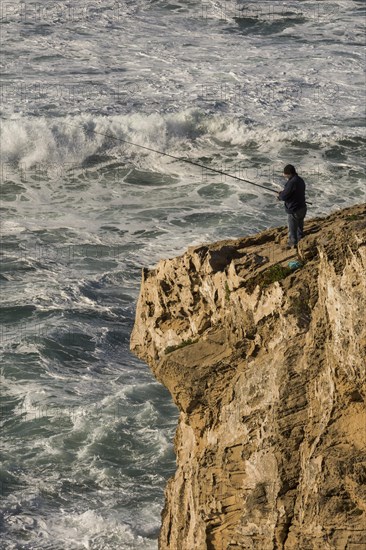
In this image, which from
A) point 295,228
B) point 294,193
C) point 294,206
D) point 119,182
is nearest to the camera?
point 295,228

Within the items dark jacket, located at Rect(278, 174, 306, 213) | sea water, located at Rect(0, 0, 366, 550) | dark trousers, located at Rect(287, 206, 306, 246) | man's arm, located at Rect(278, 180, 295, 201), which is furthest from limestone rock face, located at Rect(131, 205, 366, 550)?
sea water, located at Rect(0, 0, 366, 550)

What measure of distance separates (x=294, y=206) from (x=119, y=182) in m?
20.9

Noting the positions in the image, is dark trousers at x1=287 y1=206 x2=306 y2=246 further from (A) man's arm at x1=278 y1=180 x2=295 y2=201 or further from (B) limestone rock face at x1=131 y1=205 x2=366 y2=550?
(A) man's arm at x1=278 y1=180 x2=295 y2=201

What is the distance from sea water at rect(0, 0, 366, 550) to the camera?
1789cm

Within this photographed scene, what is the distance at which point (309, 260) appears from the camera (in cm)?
1049

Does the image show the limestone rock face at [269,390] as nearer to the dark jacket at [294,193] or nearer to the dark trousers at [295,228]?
the dark trousers at [295,228]

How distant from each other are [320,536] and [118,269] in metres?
16.9

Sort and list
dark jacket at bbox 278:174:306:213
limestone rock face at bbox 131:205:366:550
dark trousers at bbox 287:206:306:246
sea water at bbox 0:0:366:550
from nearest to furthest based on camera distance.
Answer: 1. limestone rock face at bbox 131:205:366:550
2. dark trousers at bbox 287:206:306:246
3. dark jacket at bbox 278:174:306:213
4. sea water at bbox 0:0:366:550

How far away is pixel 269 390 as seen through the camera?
32.3 feet

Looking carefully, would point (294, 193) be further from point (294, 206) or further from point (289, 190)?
point (294, 206)

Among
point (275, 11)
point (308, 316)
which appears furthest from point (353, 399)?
point (275, 11)

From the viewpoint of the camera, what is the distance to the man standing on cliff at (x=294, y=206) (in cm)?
1139

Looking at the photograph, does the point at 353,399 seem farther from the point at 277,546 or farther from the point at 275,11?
the point at 275,11

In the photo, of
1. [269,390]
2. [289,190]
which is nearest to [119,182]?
[289,190]
